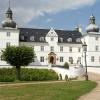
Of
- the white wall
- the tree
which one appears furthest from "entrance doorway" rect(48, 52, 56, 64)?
the tree

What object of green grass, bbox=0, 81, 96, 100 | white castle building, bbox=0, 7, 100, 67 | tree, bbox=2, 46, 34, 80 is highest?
white castle building, bbox=0, 7, 100, 67

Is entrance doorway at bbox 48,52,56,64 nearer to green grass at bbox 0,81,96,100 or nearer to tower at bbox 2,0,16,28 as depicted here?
tower at bbox 2,0,16,28

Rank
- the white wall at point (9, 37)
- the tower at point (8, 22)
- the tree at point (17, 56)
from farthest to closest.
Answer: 1. the tower at point (8, 22)
2. the white wall at point (9, 37)
3. the tree at point (17, 56)

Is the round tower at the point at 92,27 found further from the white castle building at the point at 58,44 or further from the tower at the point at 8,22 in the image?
the tower at the point at 8,22

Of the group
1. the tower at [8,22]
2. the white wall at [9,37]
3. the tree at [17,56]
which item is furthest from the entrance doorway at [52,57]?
the tree at [17,56]

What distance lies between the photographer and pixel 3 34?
84.1 meters

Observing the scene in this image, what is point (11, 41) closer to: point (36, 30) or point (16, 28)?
point (16, 28)

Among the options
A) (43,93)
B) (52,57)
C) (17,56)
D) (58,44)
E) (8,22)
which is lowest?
(43,93)

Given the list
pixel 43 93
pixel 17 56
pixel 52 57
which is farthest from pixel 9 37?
pixel 43 93

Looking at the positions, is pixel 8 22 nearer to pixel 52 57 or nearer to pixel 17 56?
pixel 52 57

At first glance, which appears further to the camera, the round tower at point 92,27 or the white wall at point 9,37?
the round tower at point 92,27

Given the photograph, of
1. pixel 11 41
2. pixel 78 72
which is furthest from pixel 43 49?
pixel 78 72

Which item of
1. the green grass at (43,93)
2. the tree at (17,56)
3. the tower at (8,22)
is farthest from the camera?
the tower at (8,22)

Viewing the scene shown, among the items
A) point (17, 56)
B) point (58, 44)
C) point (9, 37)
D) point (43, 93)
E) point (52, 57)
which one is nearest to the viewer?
point (43, 93)
